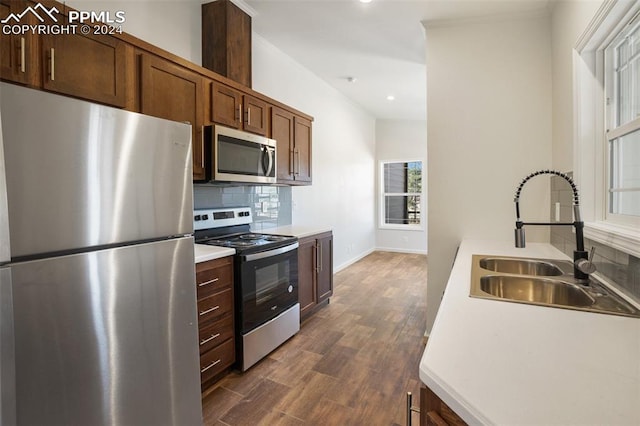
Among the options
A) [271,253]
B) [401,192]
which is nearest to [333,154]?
[401,192]

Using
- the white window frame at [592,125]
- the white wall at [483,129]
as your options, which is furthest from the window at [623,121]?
the white wall at [483,129]

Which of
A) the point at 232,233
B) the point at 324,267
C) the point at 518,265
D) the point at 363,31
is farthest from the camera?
the point at 324,267

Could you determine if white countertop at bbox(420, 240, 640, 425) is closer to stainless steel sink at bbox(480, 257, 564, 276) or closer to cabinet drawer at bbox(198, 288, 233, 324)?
stainless steel sink at bbox(480, 257, 564, 276)

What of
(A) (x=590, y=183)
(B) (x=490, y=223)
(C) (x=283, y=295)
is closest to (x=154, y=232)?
(C) (x=283, y=295)

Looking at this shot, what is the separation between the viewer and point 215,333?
2.07 meters

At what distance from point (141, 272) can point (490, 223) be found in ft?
8.50

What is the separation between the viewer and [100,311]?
1229 mm

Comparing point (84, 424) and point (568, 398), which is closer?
point (568, 398)

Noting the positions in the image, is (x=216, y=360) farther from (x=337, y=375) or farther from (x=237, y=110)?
(x=237, y=110)

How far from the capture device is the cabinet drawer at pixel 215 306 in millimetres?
1966

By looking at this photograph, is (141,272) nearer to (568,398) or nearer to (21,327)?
(21,327)

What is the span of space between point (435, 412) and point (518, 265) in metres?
1.50

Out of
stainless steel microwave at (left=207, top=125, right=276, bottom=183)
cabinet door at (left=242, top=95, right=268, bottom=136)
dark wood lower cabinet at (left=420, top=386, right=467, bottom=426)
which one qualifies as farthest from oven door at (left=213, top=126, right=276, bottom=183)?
dark wood lower cabinet at (left=420, top=386, right=467, bottom=426)

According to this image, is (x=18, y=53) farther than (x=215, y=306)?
No
